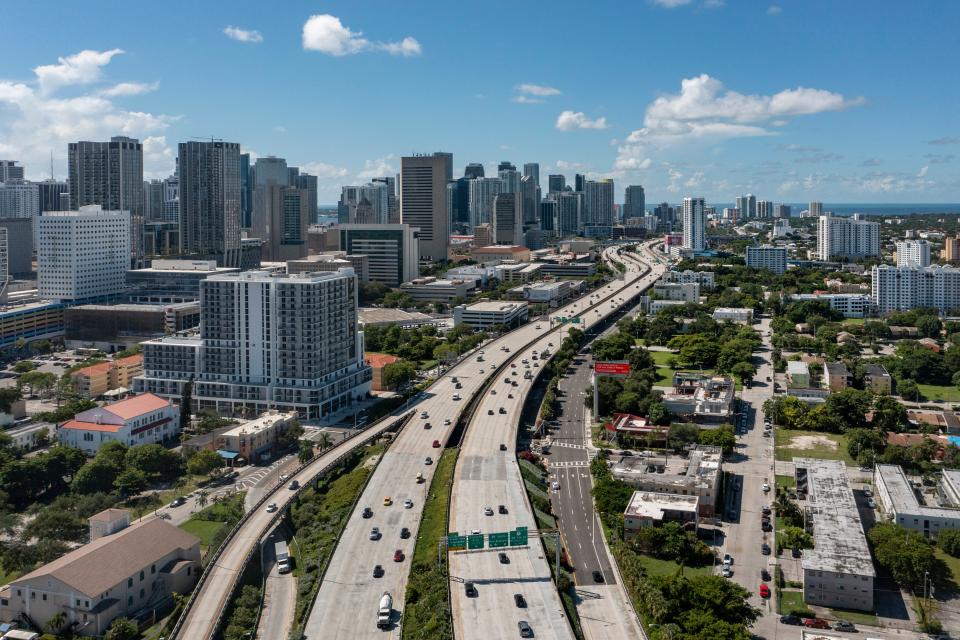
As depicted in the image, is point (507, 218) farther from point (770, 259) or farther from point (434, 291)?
point (434, 291)

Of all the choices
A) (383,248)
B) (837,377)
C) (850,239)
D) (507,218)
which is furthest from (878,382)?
(507,218)

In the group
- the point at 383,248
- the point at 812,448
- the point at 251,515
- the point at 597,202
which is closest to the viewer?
the point at 251,515

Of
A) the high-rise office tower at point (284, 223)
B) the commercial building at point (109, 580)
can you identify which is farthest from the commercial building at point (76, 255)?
the commercial building at point (109, 580)

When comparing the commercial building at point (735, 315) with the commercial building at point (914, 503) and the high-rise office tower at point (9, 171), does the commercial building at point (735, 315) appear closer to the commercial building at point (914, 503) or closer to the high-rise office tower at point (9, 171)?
the commercial building at point (914, 503)

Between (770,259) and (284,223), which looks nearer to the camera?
(770,259)

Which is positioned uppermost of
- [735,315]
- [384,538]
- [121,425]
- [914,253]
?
[914,253]

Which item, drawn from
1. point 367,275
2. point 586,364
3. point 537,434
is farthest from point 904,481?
point 367,275
